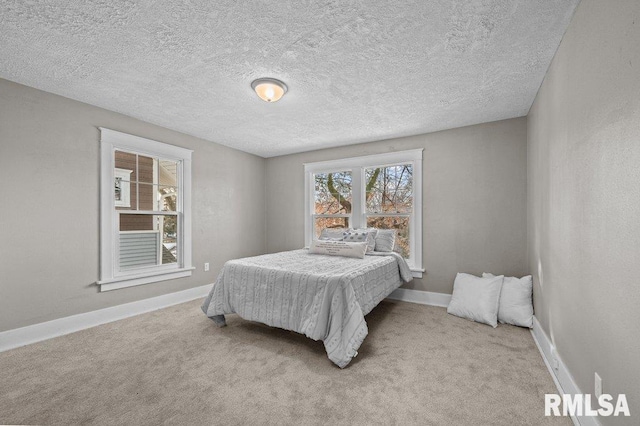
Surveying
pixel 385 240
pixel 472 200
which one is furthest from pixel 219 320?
pixel 472 200

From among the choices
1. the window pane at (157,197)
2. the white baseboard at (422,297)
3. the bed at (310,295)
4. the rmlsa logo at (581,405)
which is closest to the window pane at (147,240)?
the window pane at (157,197)

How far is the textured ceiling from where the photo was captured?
5.55 feet

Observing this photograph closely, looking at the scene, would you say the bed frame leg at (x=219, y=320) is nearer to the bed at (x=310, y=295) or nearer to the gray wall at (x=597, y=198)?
the bed at (x=310, y=295)

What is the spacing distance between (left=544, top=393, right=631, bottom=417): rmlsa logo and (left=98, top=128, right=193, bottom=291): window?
4.08m

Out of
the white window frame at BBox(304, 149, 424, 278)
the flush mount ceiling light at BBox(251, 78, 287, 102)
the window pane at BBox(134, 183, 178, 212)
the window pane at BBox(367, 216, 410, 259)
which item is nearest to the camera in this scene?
the flush mount ceiling light at BBox(251, 78, 287, 102)

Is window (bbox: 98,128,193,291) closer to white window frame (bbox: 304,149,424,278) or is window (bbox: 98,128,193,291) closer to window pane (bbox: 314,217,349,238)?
white window frame (bbox: 304,149,424,278)

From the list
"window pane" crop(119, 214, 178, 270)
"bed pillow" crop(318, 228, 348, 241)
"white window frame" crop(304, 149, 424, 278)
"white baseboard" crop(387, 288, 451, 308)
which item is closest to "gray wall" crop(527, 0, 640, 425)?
"white baseboard" crop(387, 288, 451, 308)

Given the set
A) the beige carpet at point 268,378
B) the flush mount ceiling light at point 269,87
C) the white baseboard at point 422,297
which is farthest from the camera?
the white baseboard at point 422,297

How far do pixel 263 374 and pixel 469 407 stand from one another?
1.39 m

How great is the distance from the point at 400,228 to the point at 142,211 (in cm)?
359

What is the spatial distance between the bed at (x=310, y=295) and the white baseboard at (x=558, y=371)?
1.31m

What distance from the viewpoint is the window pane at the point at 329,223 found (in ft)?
15.5

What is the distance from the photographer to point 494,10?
167 cm

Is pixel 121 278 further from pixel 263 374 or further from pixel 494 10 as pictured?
pixel 494 10
